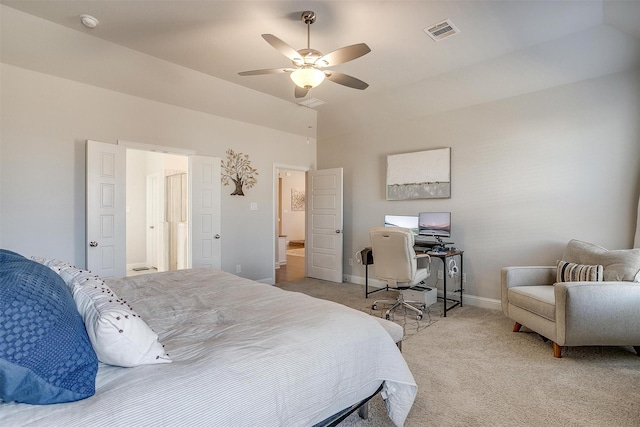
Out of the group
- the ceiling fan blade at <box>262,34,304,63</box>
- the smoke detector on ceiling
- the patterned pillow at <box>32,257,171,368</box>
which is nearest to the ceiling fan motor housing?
the ceiling fan blade at <box>262,34,304,63</box>

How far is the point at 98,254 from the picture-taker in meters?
3.60

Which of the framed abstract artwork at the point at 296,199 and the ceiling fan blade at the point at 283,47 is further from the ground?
the ceiling fan blade at the point at 283,47

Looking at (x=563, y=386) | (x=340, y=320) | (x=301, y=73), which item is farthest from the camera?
(x=301, y=73)

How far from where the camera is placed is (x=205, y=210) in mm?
4535

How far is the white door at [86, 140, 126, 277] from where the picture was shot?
3551mm

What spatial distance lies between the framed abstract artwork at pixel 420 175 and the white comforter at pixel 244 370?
3216mm

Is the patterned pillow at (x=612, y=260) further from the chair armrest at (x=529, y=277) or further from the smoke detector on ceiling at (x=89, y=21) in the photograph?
the smoke detector on ceiling at (x=89, y=21)

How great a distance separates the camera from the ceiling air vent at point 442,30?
285cm

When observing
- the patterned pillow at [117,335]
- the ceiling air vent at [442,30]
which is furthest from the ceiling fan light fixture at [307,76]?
the patterned pillow at [117,335]

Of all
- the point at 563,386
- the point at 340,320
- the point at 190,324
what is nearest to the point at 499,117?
the point at 563,386

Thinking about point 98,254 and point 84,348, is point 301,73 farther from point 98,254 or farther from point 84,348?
point 98,254

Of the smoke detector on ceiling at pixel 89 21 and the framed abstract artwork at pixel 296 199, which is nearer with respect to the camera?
the smoke detector on ceiling at pixel 89 21

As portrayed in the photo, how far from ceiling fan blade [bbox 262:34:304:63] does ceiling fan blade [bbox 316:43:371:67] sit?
0.57 ft

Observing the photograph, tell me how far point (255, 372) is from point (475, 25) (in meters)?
3.30
